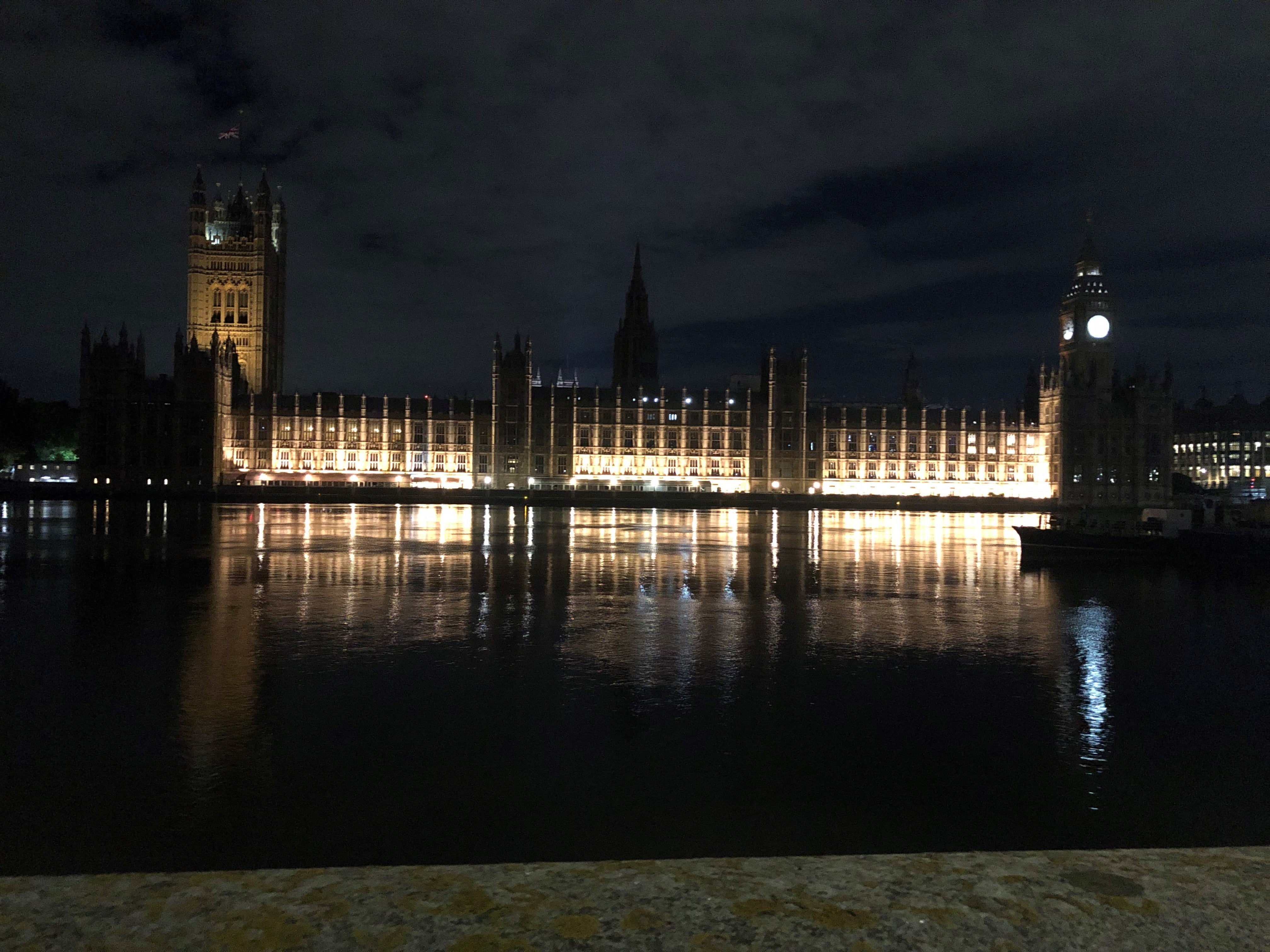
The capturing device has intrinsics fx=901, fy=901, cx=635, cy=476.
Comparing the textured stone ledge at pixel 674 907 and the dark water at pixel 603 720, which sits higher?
the textured stone ledge at pixel 674 907

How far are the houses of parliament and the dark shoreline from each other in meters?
9.99

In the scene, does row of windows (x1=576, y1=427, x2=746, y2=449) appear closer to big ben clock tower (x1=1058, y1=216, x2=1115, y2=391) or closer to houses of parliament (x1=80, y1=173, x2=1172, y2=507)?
houses of parliament (x1=80, y1=173, x2=1172, y2=507)

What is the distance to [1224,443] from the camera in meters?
160

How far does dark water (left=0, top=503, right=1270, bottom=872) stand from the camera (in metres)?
7.34

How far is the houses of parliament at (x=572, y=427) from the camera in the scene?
102812 millimetres

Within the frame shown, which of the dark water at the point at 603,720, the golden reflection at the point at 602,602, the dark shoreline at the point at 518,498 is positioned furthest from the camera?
the dark shoreline at the point at 518,498

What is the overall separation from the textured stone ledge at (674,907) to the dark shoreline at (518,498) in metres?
80.0

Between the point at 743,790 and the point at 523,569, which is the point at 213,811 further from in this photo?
the point at 523,569

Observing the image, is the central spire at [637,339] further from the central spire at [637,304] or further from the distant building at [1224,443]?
the distant building at [1224,443]

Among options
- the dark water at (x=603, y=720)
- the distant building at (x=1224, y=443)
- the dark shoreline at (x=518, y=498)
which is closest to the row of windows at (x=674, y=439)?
the dark shoreline at (x=518, y=498)

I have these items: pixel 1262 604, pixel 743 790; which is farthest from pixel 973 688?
pixel 1262 604

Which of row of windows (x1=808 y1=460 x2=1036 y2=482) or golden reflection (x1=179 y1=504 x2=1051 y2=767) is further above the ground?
row of windows (x1=808 y1=460 x2=1036 y2=482)

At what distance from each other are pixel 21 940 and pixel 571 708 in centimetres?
838

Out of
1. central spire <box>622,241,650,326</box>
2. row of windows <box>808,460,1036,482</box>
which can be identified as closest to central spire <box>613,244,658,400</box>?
central spire <box>622,241,650,326</box>
